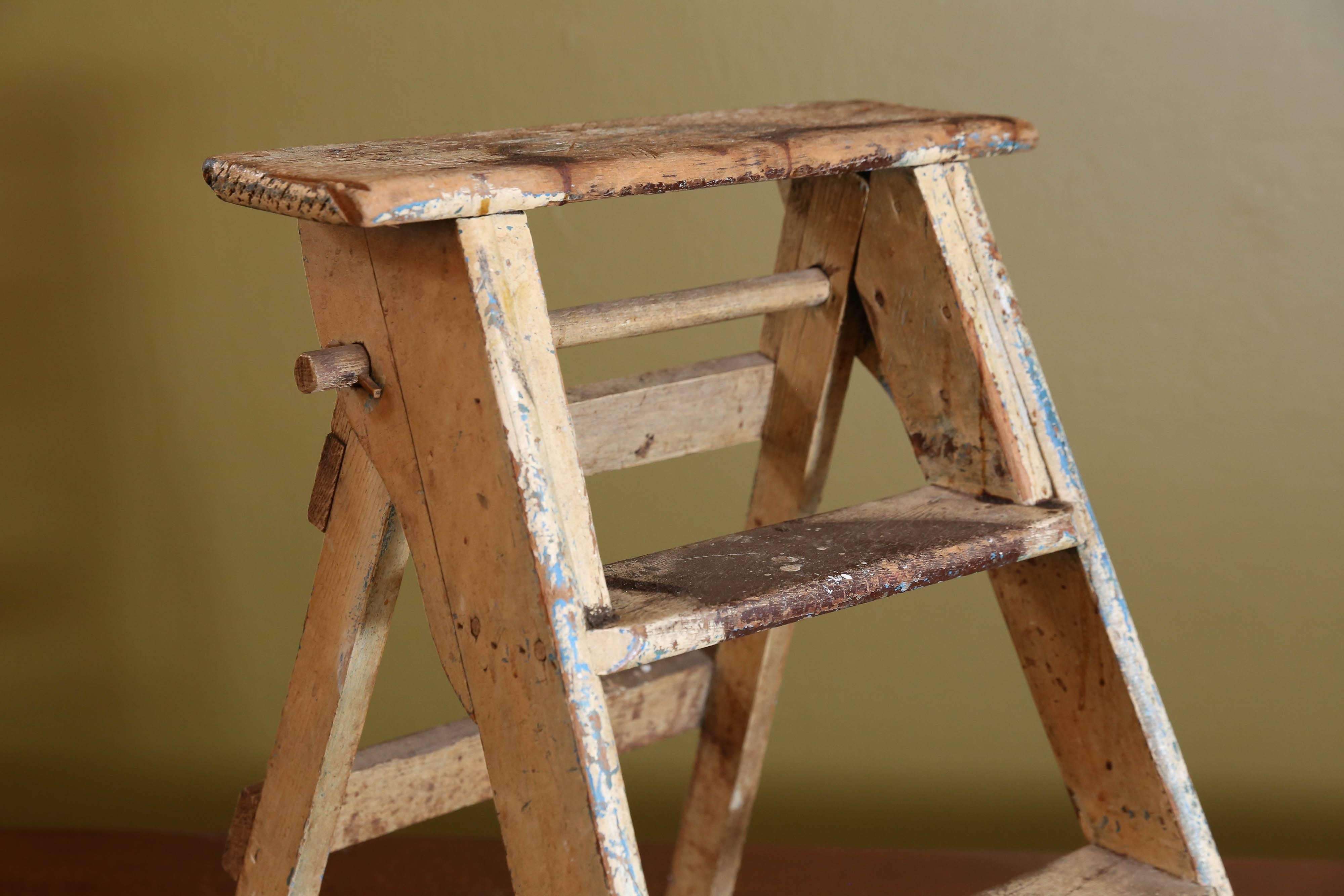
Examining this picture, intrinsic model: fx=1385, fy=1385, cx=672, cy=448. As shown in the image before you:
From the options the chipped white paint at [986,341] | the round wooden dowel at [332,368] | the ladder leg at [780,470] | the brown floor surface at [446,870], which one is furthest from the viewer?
the brown floor surface at [446,870]

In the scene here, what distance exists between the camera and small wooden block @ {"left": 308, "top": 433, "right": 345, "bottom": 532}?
1018mm

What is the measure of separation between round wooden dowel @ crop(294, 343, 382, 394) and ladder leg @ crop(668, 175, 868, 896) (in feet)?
1.38

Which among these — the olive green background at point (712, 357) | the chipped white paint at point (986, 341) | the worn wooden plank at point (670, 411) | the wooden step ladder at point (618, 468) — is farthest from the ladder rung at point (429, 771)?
the olive green background at point (712, 357)

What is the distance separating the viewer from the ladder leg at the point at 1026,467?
1002mm

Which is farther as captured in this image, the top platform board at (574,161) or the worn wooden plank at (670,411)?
the worn wooden plank at (670,411)

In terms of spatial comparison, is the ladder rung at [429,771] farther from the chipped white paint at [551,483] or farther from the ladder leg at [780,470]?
the chipped white paint at [551,483]

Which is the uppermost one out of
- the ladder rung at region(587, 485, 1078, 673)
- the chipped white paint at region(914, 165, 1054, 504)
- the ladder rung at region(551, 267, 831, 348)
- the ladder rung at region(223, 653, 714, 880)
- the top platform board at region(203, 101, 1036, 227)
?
the top platform board at region(203, 101, 1036, 227)

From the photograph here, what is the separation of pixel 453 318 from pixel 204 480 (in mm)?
1347

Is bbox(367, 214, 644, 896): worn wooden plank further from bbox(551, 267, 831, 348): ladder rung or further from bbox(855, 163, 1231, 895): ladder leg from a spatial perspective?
bbox(855, 163, 1231, 895): ladder leg

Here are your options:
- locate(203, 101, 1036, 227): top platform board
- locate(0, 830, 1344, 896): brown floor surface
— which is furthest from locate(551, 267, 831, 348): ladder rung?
locate(0, 830, 1344, 896): brown floor surface

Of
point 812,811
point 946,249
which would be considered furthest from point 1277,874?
point 946,249

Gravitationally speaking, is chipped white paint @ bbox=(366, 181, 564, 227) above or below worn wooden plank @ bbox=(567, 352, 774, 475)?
above

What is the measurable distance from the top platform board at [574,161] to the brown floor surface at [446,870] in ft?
4.37

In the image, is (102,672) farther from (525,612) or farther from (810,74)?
(525,612)
